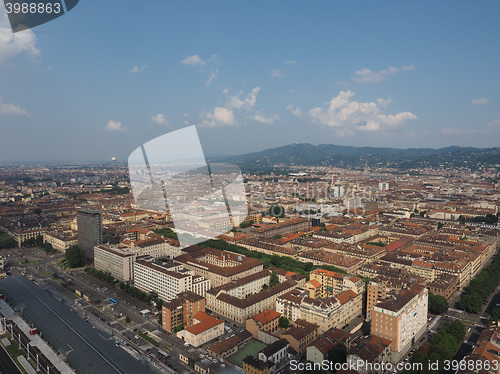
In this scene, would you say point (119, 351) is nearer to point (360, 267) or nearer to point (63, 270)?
point (63, 270)

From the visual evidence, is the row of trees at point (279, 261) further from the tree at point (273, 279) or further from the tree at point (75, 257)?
the tree at point (75, 257)

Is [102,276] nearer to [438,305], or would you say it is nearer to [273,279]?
[273,279]

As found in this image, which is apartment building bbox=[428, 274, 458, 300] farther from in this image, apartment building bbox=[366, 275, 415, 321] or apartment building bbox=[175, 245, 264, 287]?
apartment building bbox=[175, 245, 264, 287]

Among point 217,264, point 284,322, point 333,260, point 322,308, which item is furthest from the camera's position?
point 333,260

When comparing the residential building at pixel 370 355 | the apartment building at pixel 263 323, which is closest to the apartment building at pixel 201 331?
the apartment building at pixel 263 323

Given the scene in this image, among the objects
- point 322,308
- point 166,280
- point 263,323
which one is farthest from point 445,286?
point 166,280

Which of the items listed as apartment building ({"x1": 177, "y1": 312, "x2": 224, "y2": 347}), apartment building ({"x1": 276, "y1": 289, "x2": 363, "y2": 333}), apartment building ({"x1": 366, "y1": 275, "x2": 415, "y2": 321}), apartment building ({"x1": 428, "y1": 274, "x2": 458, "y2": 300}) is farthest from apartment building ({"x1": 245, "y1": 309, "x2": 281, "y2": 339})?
apartment building ({"x1": 428, "y1": 274, "x2": 458, "y2": 300})

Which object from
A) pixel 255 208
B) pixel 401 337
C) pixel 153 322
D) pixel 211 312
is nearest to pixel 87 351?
pixel 153 322
